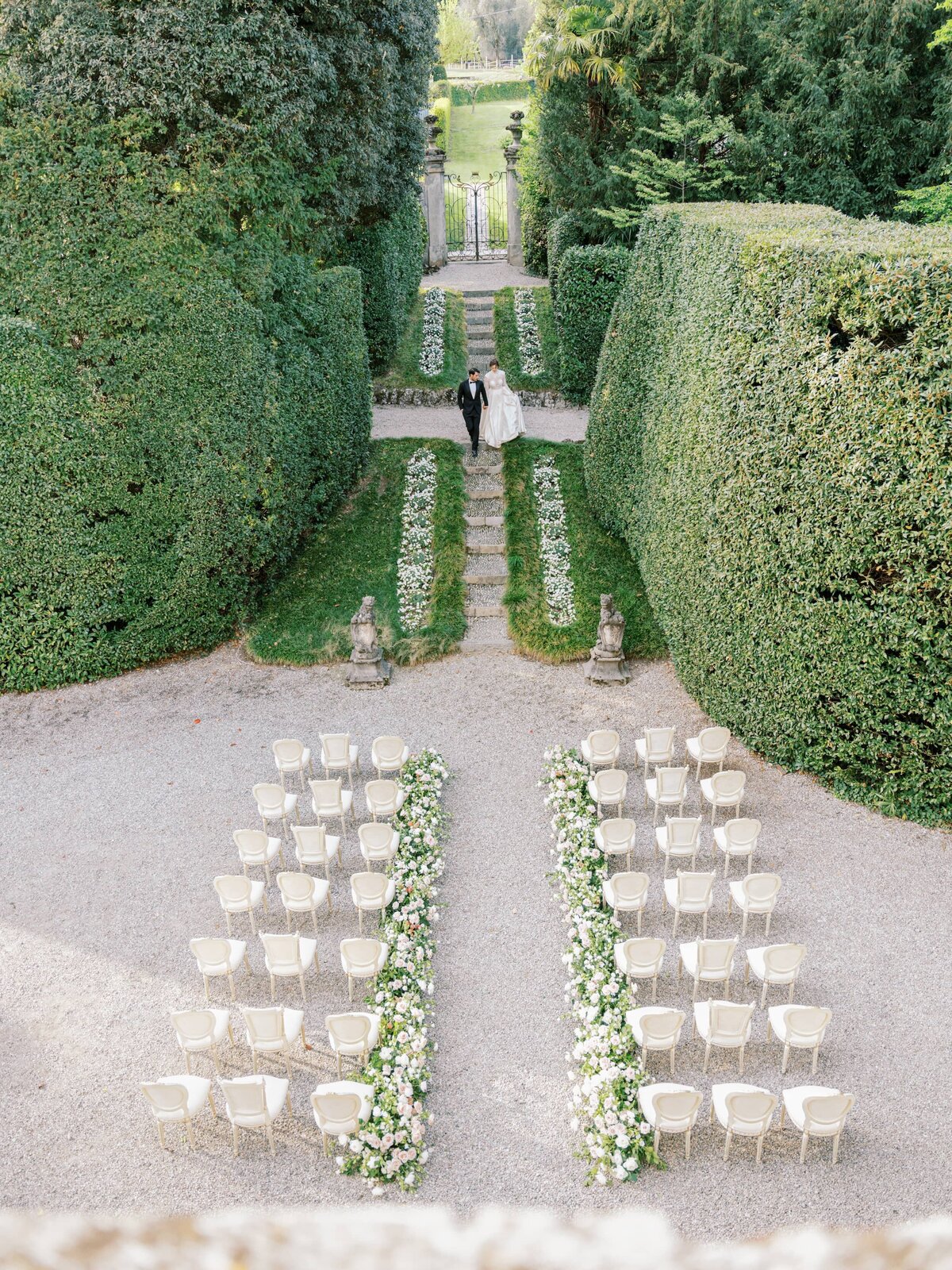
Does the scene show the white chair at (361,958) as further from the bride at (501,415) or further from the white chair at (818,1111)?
the bride at (501,415)

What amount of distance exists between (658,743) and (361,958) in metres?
5.26

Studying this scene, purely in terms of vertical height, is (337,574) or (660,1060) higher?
(337,574)

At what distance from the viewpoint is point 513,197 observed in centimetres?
3209

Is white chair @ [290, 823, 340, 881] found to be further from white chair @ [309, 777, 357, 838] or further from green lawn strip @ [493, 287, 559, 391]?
green lawn strip @ [493, 287, 559, 391]

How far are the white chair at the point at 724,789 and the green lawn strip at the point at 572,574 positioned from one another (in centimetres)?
440

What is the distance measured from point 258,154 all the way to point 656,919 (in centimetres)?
1291

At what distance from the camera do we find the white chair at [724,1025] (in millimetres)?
8148

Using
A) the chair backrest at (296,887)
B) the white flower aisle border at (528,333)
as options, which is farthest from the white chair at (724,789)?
the white flower aisle border at (528,333)

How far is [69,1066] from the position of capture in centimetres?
862

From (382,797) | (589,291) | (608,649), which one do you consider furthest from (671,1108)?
(589,291)

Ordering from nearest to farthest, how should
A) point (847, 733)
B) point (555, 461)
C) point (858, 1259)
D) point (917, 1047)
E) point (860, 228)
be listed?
→ point (858, 1259)
point (917, 1047)
point (847, 733)
point (860, 228)
point (555, 461)

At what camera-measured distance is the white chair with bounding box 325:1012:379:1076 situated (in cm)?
822

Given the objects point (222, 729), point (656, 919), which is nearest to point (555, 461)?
point (222, 729)

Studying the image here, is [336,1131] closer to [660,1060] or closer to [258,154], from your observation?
[660,1060]
